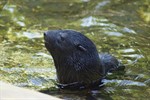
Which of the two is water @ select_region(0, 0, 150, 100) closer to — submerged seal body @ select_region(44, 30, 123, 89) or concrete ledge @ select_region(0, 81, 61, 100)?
submerged seal body @ select_region(44, 30, 123, 89)

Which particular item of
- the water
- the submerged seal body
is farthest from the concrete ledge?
the submerged seal body

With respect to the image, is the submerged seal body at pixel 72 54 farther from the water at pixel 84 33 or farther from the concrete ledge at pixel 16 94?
the concrete ledge at pixel 16 94

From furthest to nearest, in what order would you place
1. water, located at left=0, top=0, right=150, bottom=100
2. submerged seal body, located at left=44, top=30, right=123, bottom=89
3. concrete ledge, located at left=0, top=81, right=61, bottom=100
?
water, located at left=0, top=0, right=150, bottom=100 → submerged seal body, located at left=44, top=30, right=123, bottom=89 → concrete ledge, located at left=0, top=81, right=61, bottom=100

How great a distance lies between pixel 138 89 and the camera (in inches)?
246

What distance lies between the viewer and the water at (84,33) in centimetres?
632

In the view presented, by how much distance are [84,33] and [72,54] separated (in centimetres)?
274

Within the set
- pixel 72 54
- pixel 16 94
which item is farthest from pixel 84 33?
pixel 16 94

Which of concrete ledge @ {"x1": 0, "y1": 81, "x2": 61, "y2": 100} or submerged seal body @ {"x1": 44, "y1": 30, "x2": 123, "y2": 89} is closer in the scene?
concrete ledge @ {"x1": 0, "y1": 81, "x2": 61, "y2": 100}

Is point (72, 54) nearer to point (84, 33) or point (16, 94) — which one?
point (16, 94)

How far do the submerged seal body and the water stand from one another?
241 millimetres

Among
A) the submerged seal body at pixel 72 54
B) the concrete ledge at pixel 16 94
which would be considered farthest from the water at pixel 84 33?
the concrete ledge at pixel 16 94

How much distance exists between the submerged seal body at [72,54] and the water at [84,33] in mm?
241

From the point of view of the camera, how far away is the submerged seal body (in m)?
6.15

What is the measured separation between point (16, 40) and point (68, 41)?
2.36m
